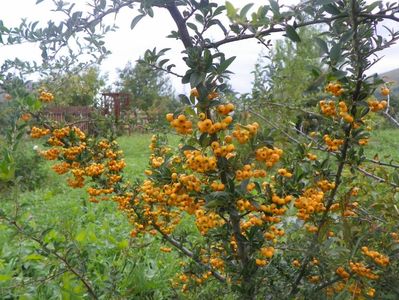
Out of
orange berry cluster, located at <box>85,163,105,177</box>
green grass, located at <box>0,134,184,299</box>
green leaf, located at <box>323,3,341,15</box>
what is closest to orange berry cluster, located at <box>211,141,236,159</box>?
green leaf, located at <box>323,3,341,15</box>

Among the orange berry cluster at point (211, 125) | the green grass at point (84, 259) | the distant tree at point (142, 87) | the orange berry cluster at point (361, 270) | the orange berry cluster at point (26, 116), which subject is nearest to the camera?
the orange berry cluster at point (211, 125)

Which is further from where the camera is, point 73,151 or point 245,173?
point 73,151

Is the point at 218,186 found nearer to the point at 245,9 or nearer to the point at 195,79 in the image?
the point at 195,79

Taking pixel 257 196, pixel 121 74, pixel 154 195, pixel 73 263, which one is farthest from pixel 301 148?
pixel 121 74

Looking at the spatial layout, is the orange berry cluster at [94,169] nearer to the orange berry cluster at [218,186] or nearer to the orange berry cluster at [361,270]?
the orange berry cluster at [218,186]

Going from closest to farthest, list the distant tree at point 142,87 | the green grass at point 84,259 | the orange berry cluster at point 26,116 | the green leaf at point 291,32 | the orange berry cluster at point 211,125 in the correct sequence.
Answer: the green leaf at point 291,32, the orange berry cluster at point 211,125, the green grass at point 84,259, the orange berry cluster at point 26,116, the distant tree at point 142,87

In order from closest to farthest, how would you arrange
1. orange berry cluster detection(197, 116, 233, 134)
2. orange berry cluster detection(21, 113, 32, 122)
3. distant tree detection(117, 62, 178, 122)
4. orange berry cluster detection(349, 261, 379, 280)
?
orange berry cluster detection(197, 116, 233, 134)
orange berry cluster detection(349, 261, 379, 280)
orange berry cluster detection(21, 113, 32, 122)
distant tree detection(117, 62, 178, 122)

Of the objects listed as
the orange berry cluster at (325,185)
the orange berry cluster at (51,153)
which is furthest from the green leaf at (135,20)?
the orange berry cluster at (51,153)

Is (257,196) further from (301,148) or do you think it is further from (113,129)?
(113,129)

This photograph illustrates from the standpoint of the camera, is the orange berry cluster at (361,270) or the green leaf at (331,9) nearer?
the green leaf at (331,9)

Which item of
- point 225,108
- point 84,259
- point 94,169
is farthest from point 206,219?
point 94,169

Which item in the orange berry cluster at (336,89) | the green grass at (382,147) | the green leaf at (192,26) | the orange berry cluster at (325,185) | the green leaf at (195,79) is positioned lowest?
the green grass at (382,147)

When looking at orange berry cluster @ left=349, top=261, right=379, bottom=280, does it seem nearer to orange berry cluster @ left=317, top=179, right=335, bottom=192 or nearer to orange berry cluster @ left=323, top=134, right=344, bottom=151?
orange berry cluster @ left=317, top=179, right=335, bottom=192

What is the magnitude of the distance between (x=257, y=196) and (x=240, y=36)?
527 mm
